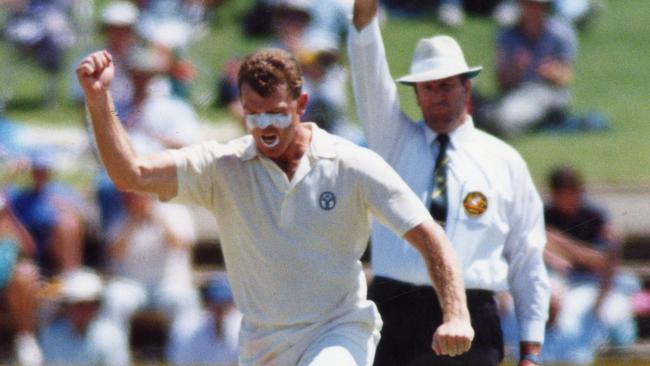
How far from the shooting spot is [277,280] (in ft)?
17.2

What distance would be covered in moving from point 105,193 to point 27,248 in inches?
21.3

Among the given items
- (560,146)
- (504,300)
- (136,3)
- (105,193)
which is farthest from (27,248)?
(560,146)

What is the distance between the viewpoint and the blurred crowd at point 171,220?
344 inches

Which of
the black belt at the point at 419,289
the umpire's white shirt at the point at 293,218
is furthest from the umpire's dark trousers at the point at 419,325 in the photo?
the umpire's white shirt at the point at 293,218

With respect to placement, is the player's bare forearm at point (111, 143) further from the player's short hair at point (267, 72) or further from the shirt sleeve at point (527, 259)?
the shirt sleeve at point (527, 259)

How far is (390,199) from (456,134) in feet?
3.54

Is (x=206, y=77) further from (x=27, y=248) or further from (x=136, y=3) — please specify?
(x=27, y=248)

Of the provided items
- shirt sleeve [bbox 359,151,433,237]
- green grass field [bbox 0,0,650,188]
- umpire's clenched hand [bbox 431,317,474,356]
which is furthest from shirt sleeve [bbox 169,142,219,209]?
green grass field [bbox 0,0,650,188]

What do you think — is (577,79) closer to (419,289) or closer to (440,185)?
(440,185)

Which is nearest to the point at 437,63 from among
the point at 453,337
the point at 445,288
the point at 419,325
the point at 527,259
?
the point at 527,259

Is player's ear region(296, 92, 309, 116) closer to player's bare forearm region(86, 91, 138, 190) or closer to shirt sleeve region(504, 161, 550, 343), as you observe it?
player's bare forearm region(86, 91, 138, 190)

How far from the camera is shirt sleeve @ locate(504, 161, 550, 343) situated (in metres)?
6.20

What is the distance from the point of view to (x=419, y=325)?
604 centimetres

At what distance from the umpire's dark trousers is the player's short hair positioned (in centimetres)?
120
